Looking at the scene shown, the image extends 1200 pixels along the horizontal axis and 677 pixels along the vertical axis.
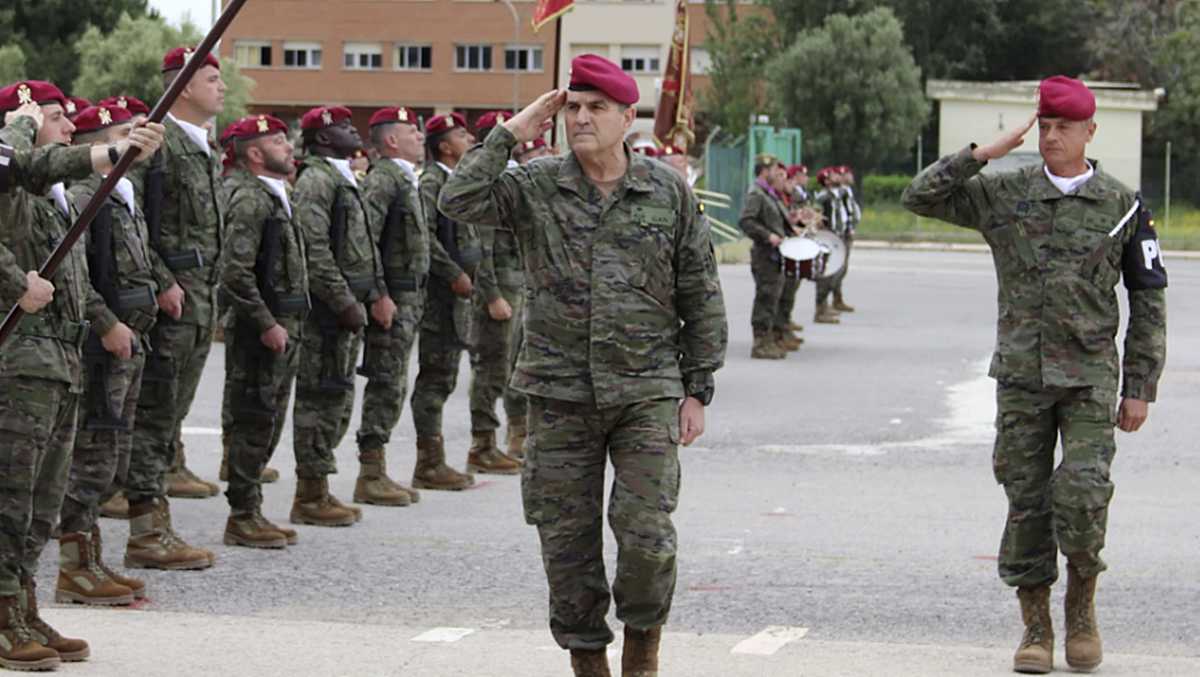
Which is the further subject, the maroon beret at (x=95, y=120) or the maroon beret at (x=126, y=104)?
the maroon beret at (x=126, y=104)

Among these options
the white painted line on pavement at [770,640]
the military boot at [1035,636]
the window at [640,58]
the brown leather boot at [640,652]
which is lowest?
the white painted line on pavement at [770,640]

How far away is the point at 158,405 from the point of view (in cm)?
931

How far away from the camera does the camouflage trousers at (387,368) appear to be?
1131 cm

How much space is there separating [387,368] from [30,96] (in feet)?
13.0

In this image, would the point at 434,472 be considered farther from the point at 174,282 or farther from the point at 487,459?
the point at 174,282

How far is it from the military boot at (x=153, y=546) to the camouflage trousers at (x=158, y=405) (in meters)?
0.06

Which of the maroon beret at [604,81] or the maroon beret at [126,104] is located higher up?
the maroon beret at [604,81]

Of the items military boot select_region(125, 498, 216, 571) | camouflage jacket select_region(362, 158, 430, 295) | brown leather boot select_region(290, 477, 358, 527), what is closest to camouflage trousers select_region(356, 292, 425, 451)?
camouflage jacket select_region(362, 158, 430, 295)

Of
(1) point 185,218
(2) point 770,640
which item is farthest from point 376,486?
(2) point 770,640

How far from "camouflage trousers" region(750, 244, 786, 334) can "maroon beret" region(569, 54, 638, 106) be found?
1415cm

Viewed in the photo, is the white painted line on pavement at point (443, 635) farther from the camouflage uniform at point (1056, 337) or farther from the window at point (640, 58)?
the window at point (640, 58)

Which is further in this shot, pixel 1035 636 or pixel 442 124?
pixel 442 124

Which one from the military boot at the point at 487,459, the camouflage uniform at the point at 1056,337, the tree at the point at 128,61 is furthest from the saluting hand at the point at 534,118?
the tree at the point at 128,61

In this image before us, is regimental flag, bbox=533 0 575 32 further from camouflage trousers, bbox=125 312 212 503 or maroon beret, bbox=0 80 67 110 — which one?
maroon beret, bbox=0 80 67 110
